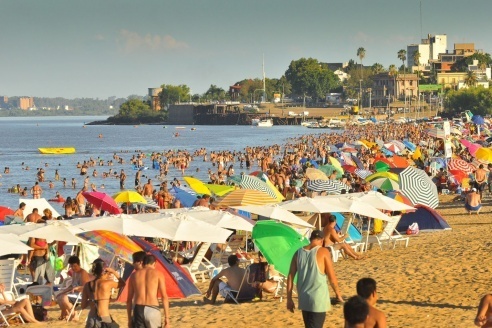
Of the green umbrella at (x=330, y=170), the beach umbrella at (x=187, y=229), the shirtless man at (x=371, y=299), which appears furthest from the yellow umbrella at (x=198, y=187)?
the shirtless man at (x=371, y=299)

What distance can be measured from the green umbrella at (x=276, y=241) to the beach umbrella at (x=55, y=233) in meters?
2.65

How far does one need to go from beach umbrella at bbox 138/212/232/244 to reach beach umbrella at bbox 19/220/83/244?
1.19 meters

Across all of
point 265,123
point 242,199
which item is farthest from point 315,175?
point 265,123

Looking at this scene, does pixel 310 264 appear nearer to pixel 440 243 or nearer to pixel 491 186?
pixel 440 243

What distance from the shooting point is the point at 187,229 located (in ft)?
45.1

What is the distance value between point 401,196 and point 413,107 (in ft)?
491

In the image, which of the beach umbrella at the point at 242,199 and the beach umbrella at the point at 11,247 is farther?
the beach umbrella at the point at 242,199

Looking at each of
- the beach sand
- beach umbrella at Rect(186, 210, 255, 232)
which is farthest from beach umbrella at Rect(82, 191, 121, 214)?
the beach sand

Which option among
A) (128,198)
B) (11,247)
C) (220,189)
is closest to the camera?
(11,247)

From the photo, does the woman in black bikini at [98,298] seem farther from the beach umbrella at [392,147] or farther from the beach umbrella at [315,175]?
the beach umbrella at [392,147]

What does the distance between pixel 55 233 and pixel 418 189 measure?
10.3m

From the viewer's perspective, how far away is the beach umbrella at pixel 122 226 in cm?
1362

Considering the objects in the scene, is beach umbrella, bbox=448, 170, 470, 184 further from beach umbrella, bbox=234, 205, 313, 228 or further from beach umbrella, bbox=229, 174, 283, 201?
beach umbrella, bbox=234, 205, 313, 228

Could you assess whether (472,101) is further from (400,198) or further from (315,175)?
(400,198)
